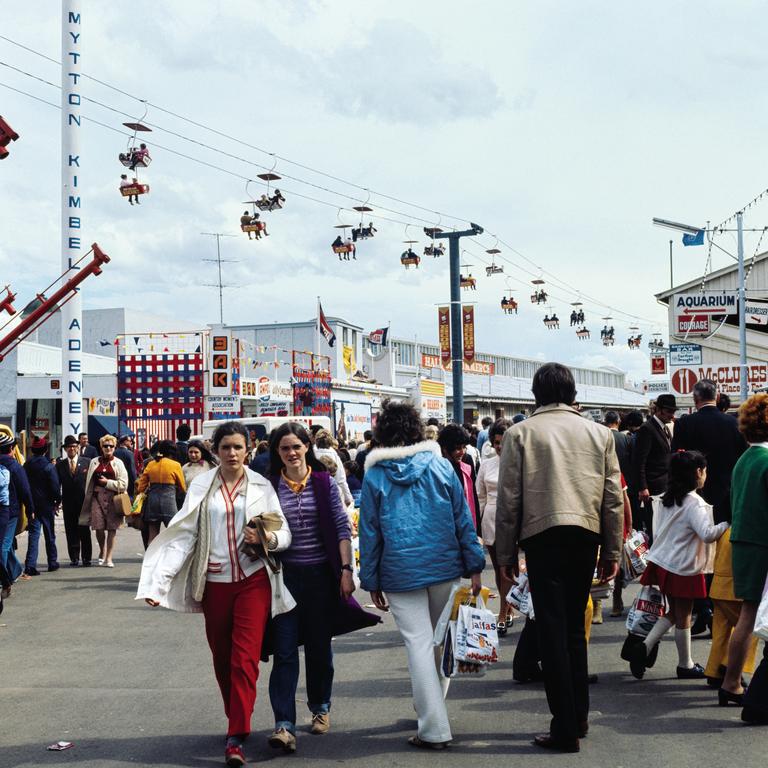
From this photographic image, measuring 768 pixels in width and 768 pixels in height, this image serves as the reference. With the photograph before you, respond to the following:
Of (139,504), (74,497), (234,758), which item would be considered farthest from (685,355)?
(234,758)

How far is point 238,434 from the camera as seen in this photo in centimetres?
588

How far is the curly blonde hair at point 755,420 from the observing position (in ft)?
20.8

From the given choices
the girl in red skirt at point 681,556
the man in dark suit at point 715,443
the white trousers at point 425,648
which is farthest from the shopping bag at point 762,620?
the man in dark suit at point 715,443

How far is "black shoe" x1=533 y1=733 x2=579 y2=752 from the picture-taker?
5555 mm

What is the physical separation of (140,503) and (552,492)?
9016 millimetres

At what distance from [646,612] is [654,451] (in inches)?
140

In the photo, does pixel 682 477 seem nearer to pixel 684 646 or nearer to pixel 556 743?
pixel 684 646

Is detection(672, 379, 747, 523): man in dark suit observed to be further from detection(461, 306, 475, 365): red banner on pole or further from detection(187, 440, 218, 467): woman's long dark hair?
detection(461, 306, 475, 365): red banner on pole

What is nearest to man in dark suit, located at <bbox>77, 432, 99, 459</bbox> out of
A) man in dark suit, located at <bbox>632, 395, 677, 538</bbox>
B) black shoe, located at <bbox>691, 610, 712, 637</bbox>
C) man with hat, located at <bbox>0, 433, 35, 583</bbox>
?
man with hat, located at <bbox>0, 433, 35, 583</bbox>

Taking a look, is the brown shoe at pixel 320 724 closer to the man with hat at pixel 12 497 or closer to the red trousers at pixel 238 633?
the red trousers at pixel 238 633

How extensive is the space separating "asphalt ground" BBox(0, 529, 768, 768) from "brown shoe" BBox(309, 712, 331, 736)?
0.06 m

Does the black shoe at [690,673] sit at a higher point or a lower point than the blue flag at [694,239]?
lower

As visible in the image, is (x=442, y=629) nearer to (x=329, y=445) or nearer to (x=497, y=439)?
(x=497, y=439)

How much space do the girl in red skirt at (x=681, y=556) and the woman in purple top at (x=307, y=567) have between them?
226 centimetres
